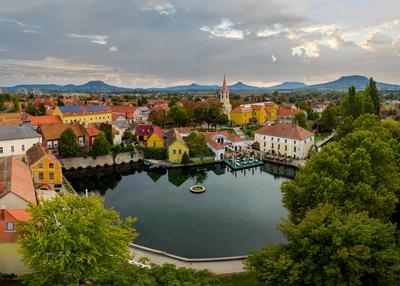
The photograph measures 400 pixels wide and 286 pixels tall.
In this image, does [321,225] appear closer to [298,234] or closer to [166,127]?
[298,234]

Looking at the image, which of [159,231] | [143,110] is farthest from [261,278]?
[143,110]

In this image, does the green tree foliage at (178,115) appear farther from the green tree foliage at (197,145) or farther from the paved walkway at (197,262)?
the paved walkway at (197,262)

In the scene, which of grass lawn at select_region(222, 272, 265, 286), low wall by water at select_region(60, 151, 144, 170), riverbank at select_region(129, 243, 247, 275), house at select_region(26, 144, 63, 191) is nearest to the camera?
grass lawn at select_region(222, 272, 265, 286)

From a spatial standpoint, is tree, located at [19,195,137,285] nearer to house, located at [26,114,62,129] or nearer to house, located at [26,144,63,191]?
house, located at [26,144,63,191]

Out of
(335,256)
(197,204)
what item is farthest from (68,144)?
(335,256)

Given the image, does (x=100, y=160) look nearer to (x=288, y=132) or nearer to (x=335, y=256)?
(x=288, y=132)

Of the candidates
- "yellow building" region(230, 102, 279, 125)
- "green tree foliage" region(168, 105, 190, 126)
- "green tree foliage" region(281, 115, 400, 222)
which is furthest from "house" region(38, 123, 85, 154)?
"yellow building" region(230, 102, 279, 125)
